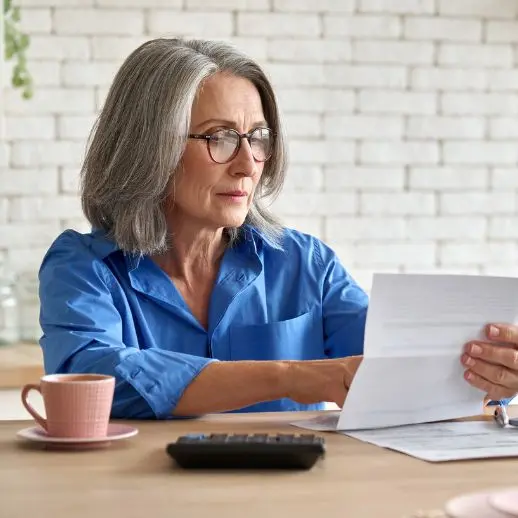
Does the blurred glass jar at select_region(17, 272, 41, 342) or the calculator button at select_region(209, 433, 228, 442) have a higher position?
the calculator button at select_region(209, 433, 228, 442)

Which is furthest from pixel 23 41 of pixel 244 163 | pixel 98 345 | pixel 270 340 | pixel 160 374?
pixel 160 374

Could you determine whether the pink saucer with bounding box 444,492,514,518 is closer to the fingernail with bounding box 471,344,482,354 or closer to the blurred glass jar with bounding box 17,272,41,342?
the fingernail with bounding box 471,344,482,354

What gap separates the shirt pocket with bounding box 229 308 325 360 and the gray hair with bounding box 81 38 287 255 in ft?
0.82

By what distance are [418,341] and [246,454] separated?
0.46 meters

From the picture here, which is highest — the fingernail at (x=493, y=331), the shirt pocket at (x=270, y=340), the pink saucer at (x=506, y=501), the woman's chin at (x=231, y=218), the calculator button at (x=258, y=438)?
the woman's chin at (x=231, y=218)

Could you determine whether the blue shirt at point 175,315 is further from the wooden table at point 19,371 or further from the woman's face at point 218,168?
the wooden table at point 19,371

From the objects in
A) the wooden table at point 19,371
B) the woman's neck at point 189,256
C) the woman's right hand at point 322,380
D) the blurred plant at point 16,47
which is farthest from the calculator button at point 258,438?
the blurred plant at point 16,47

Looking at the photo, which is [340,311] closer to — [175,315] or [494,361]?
[175,315]

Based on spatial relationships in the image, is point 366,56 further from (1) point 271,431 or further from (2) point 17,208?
(1) point 271,431

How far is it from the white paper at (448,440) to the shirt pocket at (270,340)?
1.86ft

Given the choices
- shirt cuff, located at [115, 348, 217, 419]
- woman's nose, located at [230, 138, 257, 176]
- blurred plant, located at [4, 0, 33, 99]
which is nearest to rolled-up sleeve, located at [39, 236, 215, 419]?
shirt cuff, located at [115, 348, 217, 419]

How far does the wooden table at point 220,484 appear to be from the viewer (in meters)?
1.22

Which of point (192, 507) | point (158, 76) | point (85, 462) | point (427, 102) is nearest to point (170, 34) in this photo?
point (427, 102)

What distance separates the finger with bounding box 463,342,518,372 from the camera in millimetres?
1803
